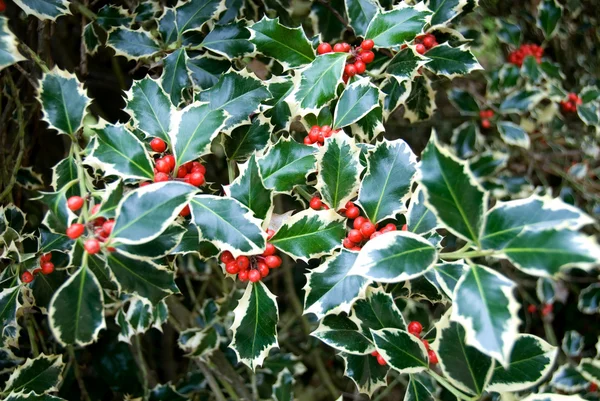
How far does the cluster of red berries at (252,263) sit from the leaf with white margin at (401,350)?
0.74 ft

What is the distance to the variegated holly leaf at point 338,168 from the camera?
978mm

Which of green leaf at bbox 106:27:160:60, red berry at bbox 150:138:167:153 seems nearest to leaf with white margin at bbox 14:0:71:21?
green leaf at bbox 106:27:160:60

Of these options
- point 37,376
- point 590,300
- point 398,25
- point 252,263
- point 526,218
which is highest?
point 398,25

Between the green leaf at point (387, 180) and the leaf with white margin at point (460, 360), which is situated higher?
the green leaf at point (387, 180)

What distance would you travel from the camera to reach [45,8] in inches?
44.3

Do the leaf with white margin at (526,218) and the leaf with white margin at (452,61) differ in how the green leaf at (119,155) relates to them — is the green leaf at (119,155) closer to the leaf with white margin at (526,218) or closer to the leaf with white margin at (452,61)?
the leaf with white margin at (526,218)

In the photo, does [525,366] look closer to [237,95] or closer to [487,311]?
[487,311]

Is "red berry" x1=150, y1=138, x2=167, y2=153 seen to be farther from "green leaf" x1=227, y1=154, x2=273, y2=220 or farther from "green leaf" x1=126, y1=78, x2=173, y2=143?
"green leaf" x1=227, y1=154, x2=273, y2=220

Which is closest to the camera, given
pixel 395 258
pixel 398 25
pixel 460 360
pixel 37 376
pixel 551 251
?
pixel 551 251

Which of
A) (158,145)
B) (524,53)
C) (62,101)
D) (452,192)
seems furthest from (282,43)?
(524,53)

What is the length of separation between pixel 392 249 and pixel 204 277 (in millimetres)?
1251

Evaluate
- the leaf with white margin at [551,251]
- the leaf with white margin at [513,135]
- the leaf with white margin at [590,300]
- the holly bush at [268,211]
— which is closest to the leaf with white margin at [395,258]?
the holly bush at [268,211]

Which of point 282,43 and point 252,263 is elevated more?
point 282,43

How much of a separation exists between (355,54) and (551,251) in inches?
26.5
